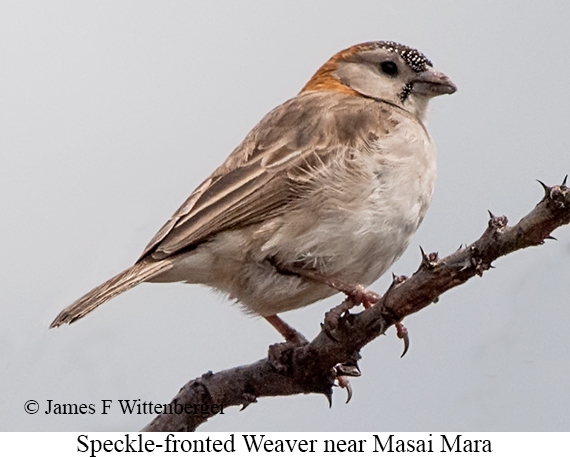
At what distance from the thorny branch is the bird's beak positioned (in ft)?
9.20

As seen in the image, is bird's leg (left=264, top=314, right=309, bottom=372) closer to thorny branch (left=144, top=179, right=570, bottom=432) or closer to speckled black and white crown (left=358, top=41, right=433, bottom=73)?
thorny branch (left=144, top=179, right=570, bottom=432)

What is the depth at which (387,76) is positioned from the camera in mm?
7750

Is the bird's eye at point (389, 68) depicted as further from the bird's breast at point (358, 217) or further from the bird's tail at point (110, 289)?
the bird's tail at point (110, 289)

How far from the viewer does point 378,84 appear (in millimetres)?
7727

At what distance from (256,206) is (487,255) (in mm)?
2187

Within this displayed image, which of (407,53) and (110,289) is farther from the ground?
(407,53)

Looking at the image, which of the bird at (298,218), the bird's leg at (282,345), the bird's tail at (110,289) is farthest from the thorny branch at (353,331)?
the bird's tail at (110,289)

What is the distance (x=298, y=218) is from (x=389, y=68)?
7.89 ft

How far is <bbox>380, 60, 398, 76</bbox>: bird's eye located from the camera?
305 inches

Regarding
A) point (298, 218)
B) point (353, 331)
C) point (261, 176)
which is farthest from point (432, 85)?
point (353, 331)

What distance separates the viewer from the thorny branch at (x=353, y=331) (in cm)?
402

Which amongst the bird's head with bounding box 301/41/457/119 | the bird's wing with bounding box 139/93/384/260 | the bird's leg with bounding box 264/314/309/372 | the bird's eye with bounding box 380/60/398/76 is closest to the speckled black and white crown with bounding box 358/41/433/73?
the bird's head with bounding box 301/41/457/119

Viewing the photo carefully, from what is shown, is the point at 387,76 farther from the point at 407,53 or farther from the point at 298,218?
the point at 298,218

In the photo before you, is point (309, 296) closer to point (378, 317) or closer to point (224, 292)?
point (224, 292)
